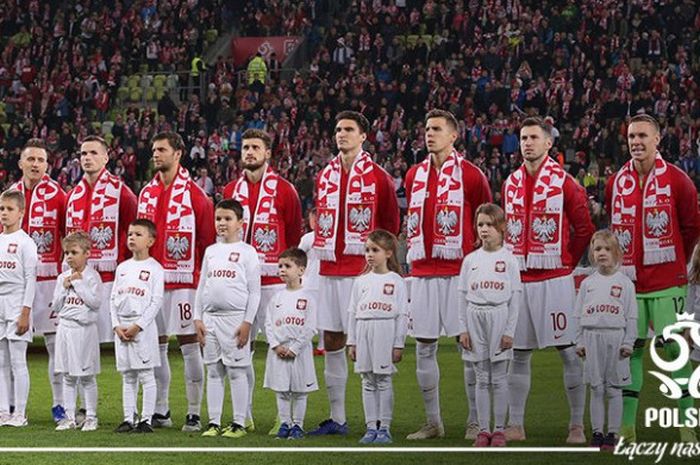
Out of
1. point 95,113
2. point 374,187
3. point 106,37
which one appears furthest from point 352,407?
point 106,37

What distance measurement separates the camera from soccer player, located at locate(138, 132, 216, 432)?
12516 mm

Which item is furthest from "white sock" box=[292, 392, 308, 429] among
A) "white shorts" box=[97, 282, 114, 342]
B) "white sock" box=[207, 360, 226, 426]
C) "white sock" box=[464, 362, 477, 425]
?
"white shorts" box=[97, 282, 114, 342]

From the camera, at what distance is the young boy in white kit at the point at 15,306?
498 inches

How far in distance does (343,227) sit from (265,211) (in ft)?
2.58

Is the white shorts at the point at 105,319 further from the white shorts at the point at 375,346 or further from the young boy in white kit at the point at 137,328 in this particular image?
the white shorts at the point at 375,346

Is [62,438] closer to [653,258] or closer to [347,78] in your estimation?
[653,258]

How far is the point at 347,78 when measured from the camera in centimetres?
3594

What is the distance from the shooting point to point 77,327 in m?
12.4

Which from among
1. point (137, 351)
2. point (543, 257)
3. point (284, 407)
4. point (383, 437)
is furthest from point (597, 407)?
point (137, 351)

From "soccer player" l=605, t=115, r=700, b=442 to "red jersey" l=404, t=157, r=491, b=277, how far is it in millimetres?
1217

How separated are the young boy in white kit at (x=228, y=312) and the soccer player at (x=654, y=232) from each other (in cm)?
313

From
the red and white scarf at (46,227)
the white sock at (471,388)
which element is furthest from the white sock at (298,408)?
the red and white scarf at (46,227)

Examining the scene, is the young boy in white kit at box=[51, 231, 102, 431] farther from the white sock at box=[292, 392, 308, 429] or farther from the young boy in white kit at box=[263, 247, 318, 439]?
the white sock at box=[292, 392, 308, 429]

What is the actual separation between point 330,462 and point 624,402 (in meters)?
2.51
